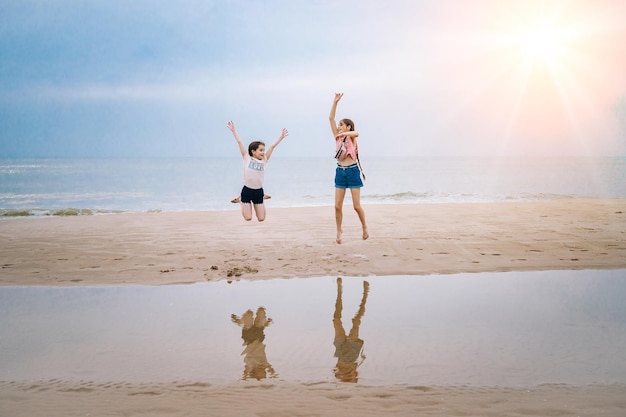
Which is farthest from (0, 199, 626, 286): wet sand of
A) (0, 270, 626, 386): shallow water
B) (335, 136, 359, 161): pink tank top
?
(335, 136, 359, 161): pink tank top

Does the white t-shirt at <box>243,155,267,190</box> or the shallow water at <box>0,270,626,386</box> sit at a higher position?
the white t-shirt at <box>243,155,267,190</box>

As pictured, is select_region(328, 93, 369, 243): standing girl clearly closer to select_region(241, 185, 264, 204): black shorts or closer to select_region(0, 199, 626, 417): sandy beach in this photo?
select_region(0, 199, 626, 417): sandy beach

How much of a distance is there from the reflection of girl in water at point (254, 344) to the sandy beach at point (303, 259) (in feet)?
0.82

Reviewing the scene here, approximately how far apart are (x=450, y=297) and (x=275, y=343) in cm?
299

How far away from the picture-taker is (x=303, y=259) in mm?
9852

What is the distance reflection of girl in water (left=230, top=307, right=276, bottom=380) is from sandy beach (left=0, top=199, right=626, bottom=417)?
0.25 meters

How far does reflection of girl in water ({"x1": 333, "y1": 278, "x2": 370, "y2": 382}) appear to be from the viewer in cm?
449

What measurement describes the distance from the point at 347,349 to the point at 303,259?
476 cm

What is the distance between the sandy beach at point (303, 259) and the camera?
154 inches

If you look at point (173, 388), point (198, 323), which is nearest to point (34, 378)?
point (173, 388)

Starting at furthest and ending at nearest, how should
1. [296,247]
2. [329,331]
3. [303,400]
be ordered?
[296,247]
[329,331]
[303,400]

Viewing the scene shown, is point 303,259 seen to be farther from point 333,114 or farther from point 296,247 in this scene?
point 333,114

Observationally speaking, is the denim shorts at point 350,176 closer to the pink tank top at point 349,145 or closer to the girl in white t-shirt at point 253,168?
the pink tank top at point 349,145

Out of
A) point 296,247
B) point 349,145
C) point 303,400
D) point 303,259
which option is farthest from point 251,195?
point 303,400
